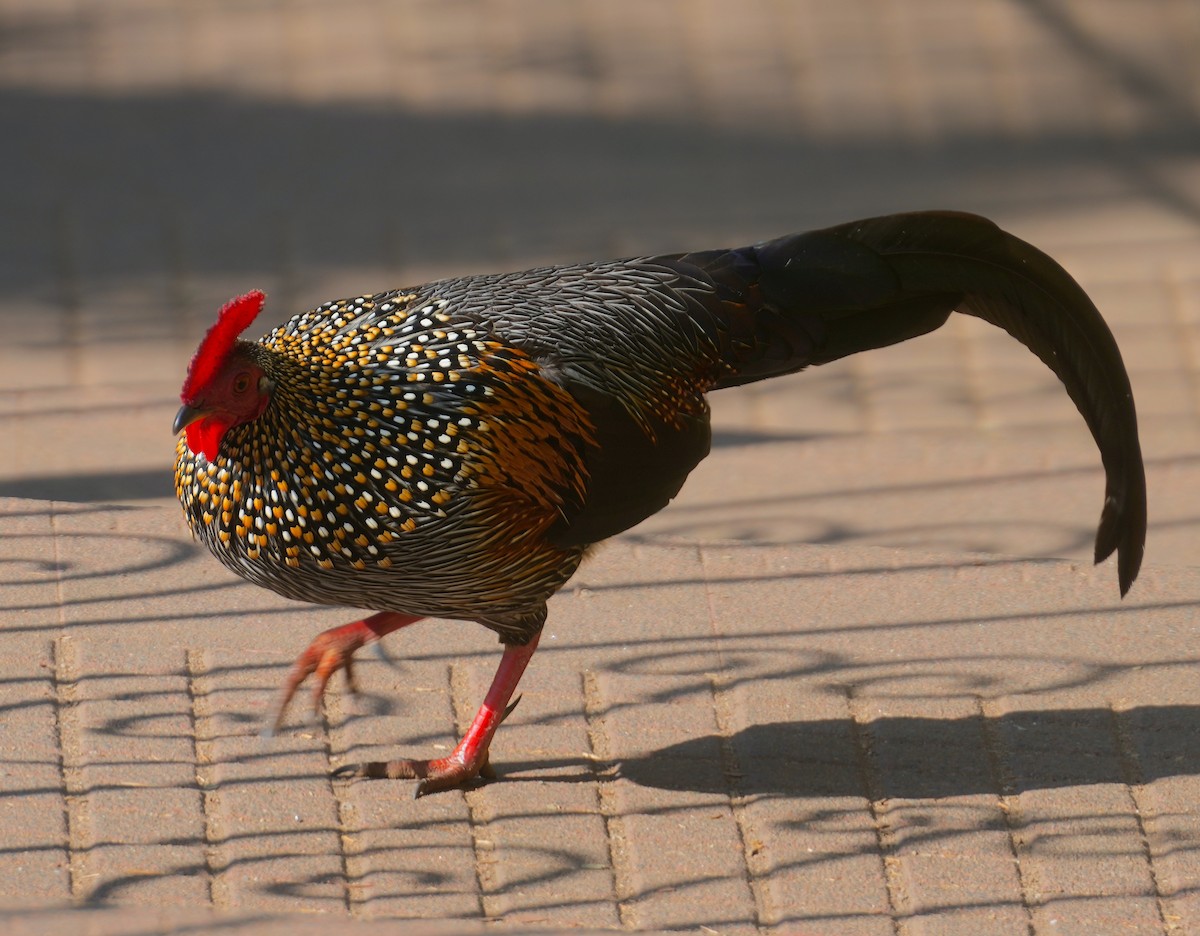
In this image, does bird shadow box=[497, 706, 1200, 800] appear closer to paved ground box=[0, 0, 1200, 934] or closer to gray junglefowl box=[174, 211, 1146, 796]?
paved ground box=[0, 0, 1200, 934]

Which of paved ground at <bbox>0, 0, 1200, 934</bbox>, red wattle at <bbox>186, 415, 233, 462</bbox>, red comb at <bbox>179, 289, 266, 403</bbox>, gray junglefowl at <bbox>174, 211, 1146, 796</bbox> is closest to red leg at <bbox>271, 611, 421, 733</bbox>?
gray junglefowl at <bbox>174, 211, 1146, 796</bbox>

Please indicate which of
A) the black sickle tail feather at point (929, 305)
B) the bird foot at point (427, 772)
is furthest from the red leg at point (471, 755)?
the black sickle tail feather at point (929, 305)

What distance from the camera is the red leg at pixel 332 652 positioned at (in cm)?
479

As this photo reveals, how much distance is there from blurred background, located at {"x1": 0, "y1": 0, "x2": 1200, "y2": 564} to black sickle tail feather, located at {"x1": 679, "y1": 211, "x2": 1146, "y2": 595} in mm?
1155

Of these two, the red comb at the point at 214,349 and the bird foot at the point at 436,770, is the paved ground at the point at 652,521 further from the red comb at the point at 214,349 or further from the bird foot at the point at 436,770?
the red comb at the point at 214,349

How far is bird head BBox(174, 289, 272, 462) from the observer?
407 centimetres

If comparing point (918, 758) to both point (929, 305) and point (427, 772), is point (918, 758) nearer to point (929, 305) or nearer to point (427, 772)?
point (929, 305)

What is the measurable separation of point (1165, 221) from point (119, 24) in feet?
17.6

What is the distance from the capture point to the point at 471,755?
4.74 metres

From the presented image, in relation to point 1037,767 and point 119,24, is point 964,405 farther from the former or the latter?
point 119,24

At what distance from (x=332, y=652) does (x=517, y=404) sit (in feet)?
3.09

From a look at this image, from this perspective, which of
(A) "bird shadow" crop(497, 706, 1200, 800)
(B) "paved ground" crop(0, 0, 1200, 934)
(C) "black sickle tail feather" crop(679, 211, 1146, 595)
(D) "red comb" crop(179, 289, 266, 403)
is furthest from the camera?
(A) "bird shadow" crop(497, 706, 1200, 800)

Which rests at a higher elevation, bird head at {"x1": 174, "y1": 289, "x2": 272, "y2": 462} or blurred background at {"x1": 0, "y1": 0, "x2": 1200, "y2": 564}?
blurred background at {"x1": 0, "y1": 0, "x2": 1200, "y2": 564}

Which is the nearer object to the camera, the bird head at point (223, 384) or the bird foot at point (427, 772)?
the bird head at point (223, 384)
